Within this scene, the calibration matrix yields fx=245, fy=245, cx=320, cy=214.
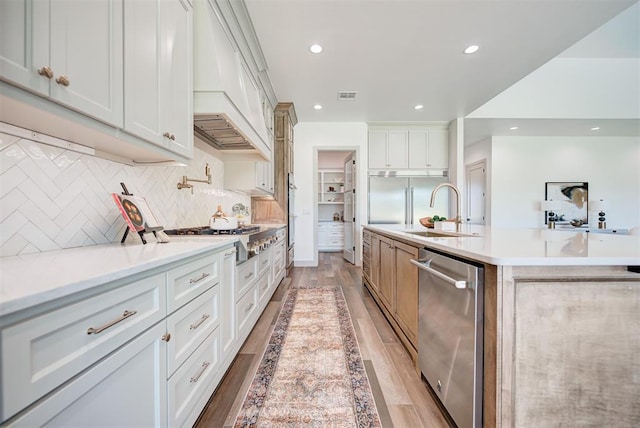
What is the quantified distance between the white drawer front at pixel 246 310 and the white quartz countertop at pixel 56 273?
88 centimetres

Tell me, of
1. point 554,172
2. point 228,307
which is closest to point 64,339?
point 228,307

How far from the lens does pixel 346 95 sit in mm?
3889

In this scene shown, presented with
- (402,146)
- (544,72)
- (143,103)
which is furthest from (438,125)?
(143,103)

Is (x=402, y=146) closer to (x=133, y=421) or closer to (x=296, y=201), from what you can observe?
(x=296, y=201)

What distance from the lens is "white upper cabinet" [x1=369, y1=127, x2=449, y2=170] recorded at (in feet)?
16.8

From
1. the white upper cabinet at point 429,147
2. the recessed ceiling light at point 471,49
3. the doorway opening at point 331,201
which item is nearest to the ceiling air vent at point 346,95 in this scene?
the recessed ceiling light at point 471,49

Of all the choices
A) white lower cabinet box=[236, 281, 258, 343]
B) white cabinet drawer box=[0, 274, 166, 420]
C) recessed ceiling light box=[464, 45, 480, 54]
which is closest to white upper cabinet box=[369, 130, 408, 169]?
recessed ceiling light box=[464, 45, 480, 54]

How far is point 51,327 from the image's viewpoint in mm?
557

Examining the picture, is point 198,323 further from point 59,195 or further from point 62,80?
point 62,80

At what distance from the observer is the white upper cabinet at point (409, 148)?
5133 millimetres

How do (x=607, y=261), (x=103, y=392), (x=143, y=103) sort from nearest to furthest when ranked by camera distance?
1. (x=103, y=392)
2. (x=607, y=261)
3. (x=143, y=103)

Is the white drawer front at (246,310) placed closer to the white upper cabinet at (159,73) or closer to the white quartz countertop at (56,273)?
the white quartz countertop at (56,273)

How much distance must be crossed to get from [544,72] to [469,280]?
5.60 meters

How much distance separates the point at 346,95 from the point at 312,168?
1514 mm
